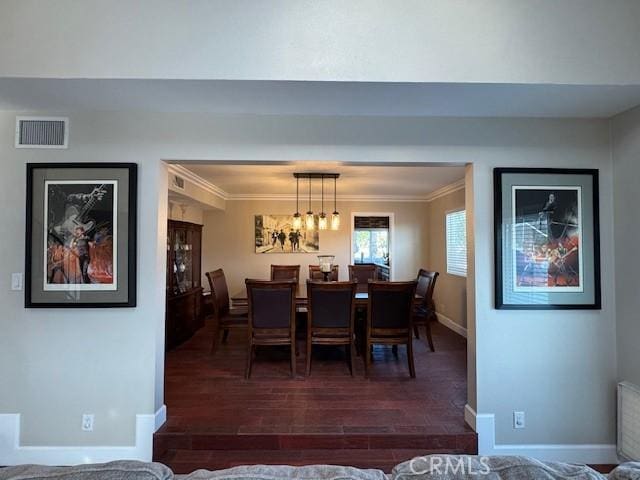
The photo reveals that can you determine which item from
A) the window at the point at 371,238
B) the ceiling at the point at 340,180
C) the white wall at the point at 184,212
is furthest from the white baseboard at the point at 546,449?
the window at the point at 371,238

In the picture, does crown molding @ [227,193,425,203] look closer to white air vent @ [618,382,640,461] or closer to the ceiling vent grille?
the ceiling vent grille

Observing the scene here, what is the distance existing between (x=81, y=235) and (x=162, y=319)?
79 cm

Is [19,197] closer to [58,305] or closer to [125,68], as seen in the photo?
[58,305]

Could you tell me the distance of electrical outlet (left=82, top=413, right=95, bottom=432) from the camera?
2.27m

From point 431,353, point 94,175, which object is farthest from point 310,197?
point 94,175

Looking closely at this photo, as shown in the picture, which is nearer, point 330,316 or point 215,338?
point 330,316

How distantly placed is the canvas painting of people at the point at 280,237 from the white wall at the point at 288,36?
459cm

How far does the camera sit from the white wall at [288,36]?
175 centimetres

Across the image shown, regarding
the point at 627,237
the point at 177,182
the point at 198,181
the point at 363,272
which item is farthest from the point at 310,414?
the point at 198,181

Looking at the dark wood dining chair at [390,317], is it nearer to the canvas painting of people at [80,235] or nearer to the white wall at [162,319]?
the white wall at [162,319]

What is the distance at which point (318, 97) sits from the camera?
2.00m

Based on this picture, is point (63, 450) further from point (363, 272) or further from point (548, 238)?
point (363, 272)

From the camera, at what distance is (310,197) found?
20.3 ft

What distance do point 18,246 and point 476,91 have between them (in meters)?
3.11
